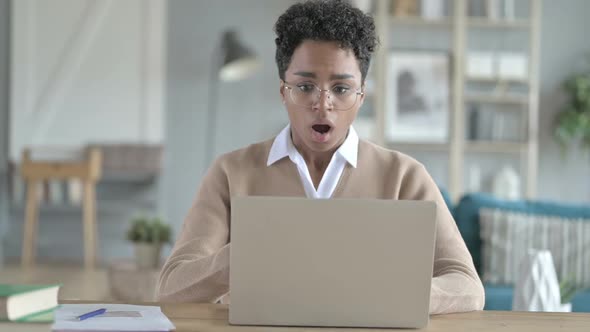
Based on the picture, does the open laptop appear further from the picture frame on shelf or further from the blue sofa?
the picture frame on shelf

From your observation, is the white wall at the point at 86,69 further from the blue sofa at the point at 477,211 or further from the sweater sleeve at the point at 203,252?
the sweater sleeve at the point at 203,252

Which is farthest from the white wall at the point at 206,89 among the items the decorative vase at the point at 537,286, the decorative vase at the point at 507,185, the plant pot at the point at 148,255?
the decorative vase at the point at 537,286

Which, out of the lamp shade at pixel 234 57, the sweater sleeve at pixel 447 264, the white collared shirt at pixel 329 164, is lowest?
the sweater sleeve at pixel 447 264

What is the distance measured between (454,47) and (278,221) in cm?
586

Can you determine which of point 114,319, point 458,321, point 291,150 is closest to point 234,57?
point 291,150

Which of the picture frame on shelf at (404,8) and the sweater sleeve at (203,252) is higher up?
the picture frame on shelf at (404,8)

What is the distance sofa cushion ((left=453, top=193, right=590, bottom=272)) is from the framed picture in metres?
2.70

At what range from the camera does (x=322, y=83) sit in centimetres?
173

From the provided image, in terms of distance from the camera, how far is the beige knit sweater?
167cm

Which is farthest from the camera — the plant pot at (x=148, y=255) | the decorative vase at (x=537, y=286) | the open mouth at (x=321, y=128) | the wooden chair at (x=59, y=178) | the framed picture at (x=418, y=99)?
the framed picture at (x=418, y=99)

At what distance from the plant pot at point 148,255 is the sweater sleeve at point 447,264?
2.98 meters

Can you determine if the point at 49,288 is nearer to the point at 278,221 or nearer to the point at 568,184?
the point at 278,221

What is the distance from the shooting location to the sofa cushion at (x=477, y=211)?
415 cm

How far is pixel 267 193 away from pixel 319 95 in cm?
26
